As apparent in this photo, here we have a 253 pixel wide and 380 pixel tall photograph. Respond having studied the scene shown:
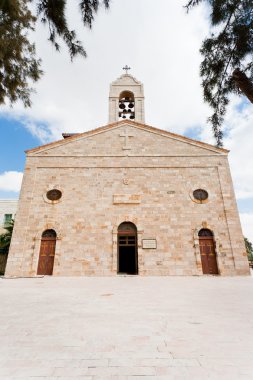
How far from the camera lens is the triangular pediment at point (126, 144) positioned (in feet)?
45.2

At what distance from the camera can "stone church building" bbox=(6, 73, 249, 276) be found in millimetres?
11352

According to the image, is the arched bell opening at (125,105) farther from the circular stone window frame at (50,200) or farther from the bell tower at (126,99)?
the circular stone window frame at (50,200)

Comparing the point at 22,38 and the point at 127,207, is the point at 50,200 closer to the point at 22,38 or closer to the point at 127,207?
the point at 127,207

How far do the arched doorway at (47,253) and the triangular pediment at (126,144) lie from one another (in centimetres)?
517

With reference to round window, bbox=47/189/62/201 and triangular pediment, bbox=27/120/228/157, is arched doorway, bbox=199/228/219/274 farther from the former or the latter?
round window, bbox=47/189/62/201

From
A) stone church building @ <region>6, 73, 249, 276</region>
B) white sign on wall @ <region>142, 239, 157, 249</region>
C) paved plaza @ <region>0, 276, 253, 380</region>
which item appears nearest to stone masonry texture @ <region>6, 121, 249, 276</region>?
stone church building @ <region>6, 73, 249, 276</region>

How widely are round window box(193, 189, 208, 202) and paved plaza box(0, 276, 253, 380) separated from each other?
26.3ft

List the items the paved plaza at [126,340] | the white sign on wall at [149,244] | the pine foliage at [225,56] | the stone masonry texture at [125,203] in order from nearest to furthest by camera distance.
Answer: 1. the paved plaza at [126,340]
2. the pine foliage at [225,56]
3. the stone masonry texture at [125,203]
4. the white sign on wall at [149,244]

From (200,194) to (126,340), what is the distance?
11.0m

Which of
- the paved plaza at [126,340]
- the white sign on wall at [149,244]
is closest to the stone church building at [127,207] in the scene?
the white sign on wall at [149,244]

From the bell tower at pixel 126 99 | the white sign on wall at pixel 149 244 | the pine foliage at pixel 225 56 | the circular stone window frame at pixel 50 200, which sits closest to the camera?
the pine foliage at pixel 225 56

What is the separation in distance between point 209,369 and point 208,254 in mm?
10308

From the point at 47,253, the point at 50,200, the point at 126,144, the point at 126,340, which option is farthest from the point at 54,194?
the point at 126,340

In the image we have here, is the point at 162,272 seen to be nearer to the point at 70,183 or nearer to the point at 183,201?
the point at 183,201
